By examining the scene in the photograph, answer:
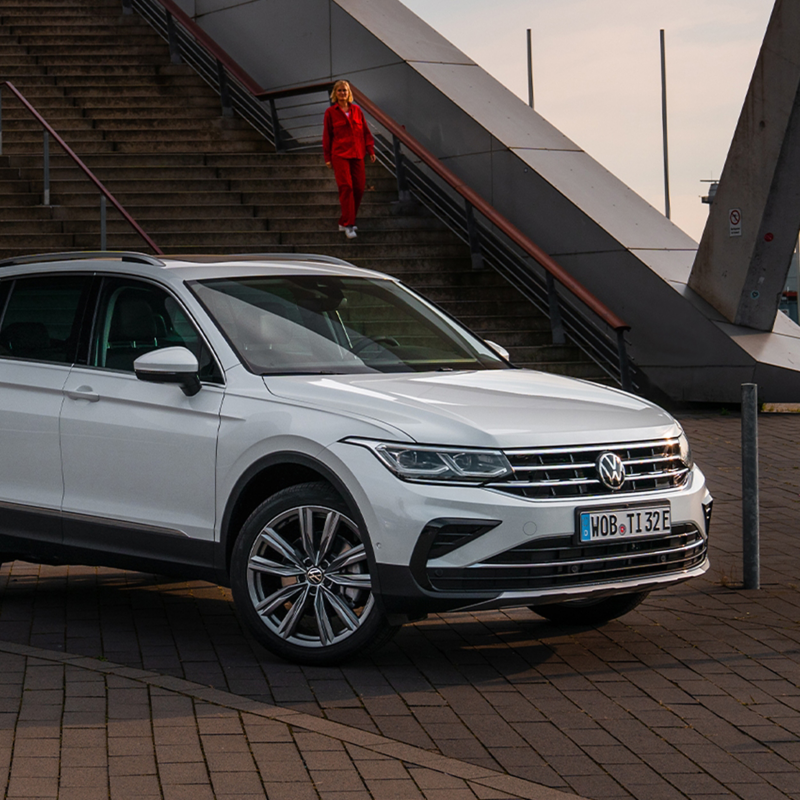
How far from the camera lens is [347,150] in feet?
57.1

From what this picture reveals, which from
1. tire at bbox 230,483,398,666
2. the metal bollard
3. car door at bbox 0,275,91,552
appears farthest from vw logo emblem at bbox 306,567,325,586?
the metal bollard

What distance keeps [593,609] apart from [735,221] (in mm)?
10229

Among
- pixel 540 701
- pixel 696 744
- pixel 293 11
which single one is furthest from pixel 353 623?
pixel 293 11

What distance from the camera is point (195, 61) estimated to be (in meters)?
23.2

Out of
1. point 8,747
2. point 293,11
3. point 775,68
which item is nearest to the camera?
point 8,747

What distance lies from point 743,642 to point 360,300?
236 centimetres

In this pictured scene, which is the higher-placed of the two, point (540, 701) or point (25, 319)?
point (25, 319)

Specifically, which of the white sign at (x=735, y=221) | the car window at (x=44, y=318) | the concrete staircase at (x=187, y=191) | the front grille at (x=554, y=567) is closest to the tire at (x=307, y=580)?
the front grille at (x=554, y=567)

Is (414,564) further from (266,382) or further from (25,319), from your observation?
(25,319)

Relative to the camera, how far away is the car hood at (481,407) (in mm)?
5621

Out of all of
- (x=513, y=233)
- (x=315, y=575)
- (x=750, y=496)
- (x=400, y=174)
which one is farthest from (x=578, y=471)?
(x=400, y=174)

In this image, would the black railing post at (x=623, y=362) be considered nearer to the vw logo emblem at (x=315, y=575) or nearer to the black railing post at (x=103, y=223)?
the black railing post at (x=103, y=223)

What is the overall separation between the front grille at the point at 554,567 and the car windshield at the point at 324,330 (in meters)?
1.28

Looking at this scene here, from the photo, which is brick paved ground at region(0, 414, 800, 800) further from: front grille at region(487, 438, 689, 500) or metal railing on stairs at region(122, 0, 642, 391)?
metal railing on stairs at region(122, 0, 642, 391)
